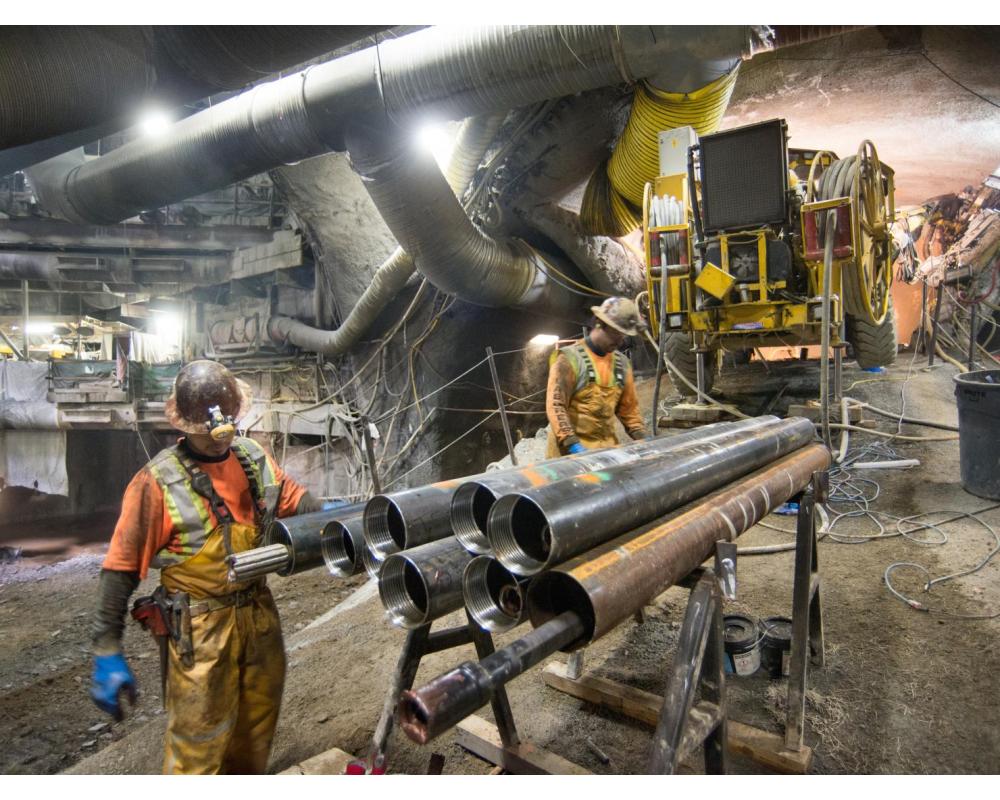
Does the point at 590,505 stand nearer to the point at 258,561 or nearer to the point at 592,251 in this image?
the point at 258,561

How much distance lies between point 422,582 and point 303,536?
2.09 feet

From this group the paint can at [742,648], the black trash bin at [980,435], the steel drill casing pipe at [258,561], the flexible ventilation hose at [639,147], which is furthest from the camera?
the flexible ventilation hose at [639,147]

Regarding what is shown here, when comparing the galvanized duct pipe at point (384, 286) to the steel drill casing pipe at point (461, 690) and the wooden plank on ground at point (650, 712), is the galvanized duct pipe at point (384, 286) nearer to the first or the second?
the wooden plank on ground at point (650, 712)

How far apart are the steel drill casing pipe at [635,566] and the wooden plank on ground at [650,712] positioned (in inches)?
35.7

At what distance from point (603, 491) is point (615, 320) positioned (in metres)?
2.66

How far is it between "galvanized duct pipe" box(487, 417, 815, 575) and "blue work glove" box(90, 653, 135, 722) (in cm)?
162

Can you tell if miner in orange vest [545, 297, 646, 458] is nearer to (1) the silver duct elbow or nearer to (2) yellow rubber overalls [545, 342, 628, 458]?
(2) yellow rubber overalls [545, 342, 628, 458]

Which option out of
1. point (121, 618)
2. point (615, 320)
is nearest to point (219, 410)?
point (121, 618)

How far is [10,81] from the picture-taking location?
2.35m

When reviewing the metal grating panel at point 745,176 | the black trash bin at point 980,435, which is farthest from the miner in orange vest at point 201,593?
the black trash bin at point 980,435

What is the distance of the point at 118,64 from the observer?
2.62 m

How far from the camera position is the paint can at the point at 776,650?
2.43 m

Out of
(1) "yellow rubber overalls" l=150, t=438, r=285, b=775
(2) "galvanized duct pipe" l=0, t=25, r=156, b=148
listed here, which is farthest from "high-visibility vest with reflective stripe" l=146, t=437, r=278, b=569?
(2) "galvanized duct pipe" l=0, t=25, r=156, b=148

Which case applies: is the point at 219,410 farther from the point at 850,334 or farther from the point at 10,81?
the point at 850,334
